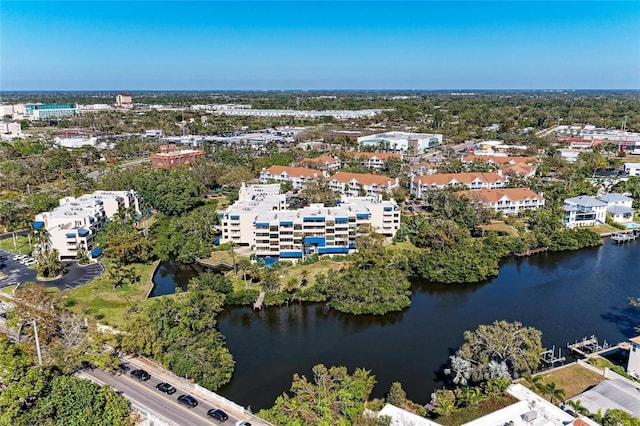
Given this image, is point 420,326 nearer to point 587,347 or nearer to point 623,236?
point 587,347

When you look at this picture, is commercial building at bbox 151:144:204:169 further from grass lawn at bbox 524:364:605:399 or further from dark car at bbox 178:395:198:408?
grass lawn at bbox 524:364:605:399

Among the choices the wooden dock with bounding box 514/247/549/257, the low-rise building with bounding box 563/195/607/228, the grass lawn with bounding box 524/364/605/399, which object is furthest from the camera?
the low-rise building with bounding box 563/195/607/228

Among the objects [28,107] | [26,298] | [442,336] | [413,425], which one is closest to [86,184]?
[26,298]

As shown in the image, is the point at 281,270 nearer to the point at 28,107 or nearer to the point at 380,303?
the point at 380,303

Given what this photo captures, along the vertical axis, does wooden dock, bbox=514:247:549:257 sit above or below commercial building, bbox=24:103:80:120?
below

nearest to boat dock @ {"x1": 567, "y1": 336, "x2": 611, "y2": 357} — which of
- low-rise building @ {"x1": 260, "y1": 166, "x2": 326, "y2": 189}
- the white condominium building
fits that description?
the white condominium building

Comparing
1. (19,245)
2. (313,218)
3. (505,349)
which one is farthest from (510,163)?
(19,245)

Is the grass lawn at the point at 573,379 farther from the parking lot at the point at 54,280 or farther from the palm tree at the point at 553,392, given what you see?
the parking lot at the point at 54,280

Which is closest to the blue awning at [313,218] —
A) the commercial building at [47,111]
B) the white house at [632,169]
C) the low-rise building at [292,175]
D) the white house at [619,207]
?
the low-rise building at [292,175]
